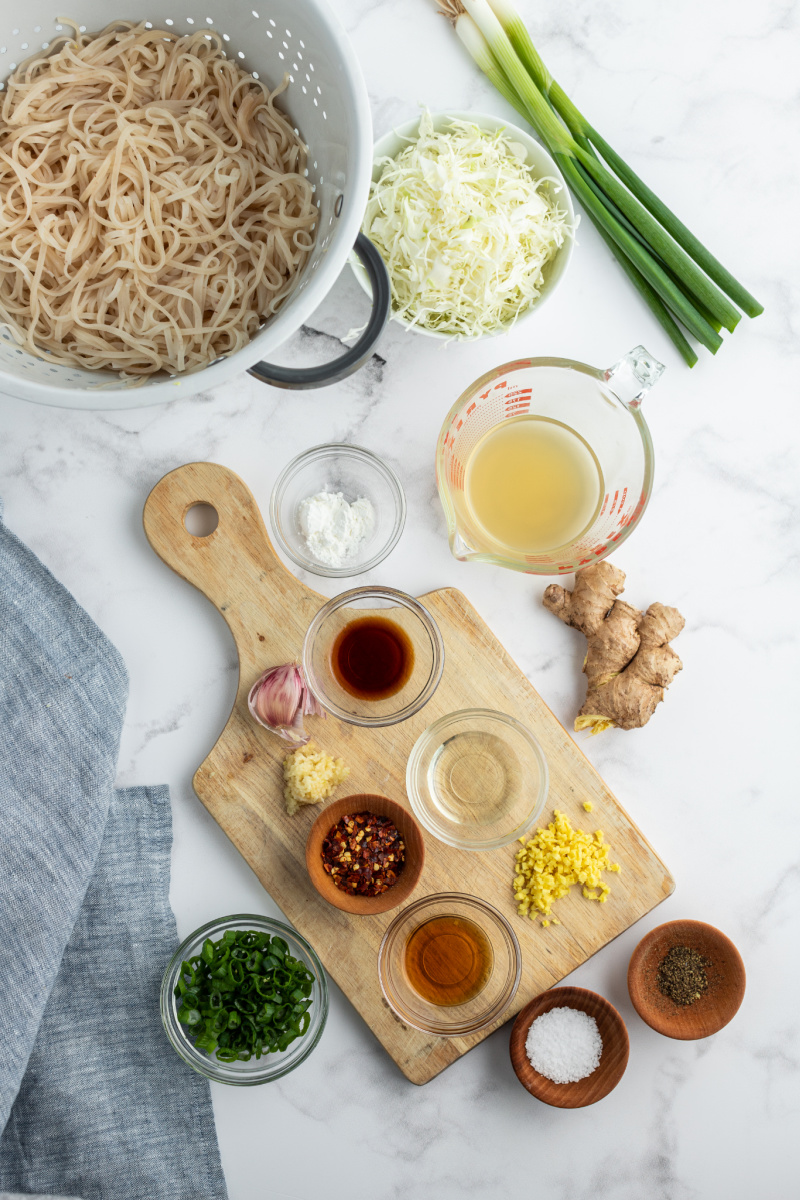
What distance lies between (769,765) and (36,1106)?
188 centimetres

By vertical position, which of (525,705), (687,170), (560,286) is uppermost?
(687,170)

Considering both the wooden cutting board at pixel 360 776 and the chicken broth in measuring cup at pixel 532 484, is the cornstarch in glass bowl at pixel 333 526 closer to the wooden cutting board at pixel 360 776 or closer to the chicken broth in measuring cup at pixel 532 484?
the wooden cutting board at pixel 360 776

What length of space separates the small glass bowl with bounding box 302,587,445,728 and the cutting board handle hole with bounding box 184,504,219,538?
1.14 ft

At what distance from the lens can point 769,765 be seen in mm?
1987

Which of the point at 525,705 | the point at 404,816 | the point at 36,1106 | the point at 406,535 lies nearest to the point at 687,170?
the point at 406,535

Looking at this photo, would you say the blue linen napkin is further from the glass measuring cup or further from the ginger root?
the ginger root

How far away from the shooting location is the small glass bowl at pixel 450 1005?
1806mm

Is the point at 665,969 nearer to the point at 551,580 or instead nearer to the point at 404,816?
the point at 404,816

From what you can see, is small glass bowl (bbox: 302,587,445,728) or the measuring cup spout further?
small glass bowl (bbox: 302,587,445,728)

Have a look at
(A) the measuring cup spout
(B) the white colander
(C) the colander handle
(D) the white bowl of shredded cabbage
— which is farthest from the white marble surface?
(C) the colander handle

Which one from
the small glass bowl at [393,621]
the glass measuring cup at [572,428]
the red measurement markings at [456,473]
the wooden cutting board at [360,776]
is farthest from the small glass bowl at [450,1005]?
the red measurement markings at [456,473]

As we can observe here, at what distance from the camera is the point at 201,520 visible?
1920 millimetres

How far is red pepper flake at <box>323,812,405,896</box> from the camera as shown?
70.1 inches

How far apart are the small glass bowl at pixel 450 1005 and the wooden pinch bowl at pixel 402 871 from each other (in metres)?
0.06
